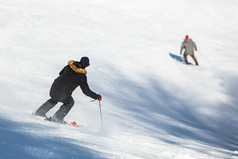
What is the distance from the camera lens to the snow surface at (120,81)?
15.3ft

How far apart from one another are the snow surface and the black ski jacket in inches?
25.9

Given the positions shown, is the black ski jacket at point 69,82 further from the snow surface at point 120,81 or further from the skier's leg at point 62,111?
the snow surface at point 120,81

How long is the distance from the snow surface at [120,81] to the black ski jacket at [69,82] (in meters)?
0.66

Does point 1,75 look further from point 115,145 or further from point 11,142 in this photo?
point 11,142

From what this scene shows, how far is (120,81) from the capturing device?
12.0 meters

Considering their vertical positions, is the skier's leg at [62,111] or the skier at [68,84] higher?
the skier at [68,84]

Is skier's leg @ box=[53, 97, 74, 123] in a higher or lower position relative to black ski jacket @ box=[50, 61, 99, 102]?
lower

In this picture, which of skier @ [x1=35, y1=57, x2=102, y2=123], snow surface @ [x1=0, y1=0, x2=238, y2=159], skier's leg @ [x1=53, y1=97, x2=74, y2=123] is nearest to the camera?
snow surface @ [x1=0, y1=0, x2=238, y2=159]

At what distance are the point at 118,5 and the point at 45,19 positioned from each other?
9432 millimetres

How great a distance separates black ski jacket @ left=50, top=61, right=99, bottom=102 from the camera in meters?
5.50

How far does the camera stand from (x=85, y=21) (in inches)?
867

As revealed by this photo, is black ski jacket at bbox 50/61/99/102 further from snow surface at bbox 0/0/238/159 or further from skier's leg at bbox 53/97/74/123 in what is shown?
snow surface at bbox 0/0/238/159

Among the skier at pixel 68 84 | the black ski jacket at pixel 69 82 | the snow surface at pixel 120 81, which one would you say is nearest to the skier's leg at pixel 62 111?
the skier at pixel 68 84

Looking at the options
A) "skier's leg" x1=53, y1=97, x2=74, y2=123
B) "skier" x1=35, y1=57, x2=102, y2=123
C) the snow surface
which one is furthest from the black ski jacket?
the snow surface
